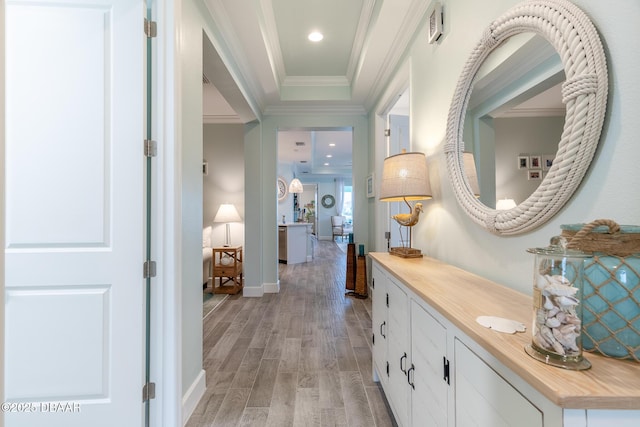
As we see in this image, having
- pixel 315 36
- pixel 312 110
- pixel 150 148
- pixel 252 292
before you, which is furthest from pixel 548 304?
pixel 312 110

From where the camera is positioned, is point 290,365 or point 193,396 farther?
point 290,365

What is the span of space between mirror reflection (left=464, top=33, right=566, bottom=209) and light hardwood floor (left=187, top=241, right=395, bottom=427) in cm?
143

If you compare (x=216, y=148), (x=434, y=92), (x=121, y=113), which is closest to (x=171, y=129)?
(x=121, y=113)

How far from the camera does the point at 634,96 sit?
0.73 meters

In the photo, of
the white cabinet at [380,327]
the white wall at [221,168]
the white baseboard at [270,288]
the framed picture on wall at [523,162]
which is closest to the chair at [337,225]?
the white wall at [221,168]

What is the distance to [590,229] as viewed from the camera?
64cm

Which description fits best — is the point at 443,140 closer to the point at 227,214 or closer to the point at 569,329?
the point at 569,329

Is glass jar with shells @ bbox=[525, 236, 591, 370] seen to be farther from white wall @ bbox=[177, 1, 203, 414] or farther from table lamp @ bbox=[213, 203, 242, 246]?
table lamp @ bbox=[213, 203, 242, 246]

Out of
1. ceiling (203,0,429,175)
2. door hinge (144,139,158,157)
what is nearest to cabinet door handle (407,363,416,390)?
door hinge (144,139,158,157)

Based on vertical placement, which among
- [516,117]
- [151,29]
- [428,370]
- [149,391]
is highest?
[151,29]

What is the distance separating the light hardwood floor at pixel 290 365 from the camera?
1.67m

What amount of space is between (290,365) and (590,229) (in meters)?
2.12

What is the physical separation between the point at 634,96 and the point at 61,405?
249cm

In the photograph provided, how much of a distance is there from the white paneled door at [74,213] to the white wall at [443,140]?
1649mm
